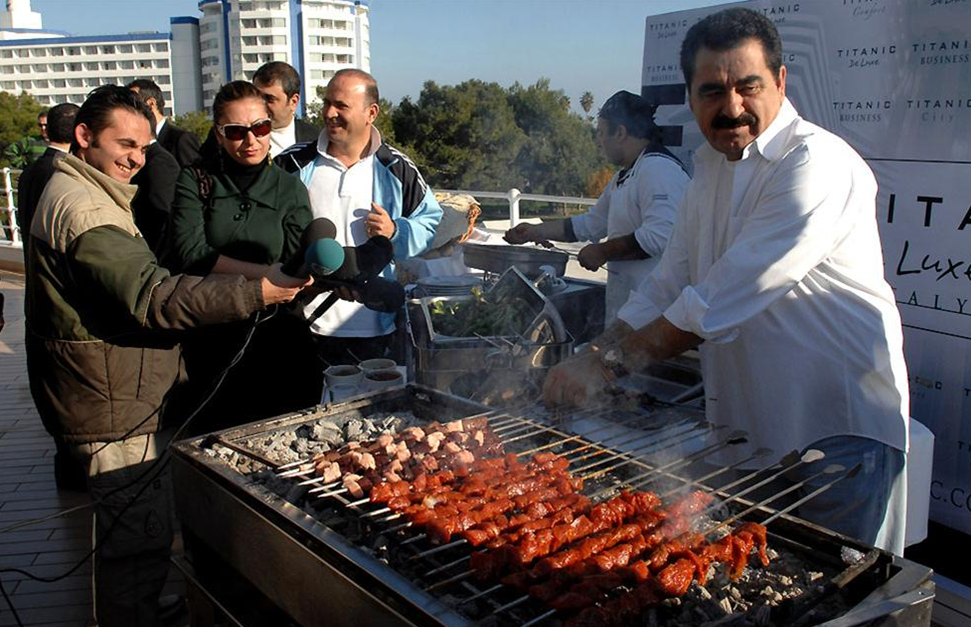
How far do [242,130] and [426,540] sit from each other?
2430 millimetres

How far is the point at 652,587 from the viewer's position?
1765 mm

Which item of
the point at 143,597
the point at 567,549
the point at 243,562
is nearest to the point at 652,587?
the point at 567,549

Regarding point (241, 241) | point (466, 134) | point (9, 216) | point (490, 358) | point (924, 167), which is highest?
point (466, 134)

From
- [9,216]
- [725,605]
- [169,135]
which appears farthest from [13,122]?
[725,605]

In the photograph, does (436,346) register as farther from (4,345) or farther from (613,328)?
(4,345)

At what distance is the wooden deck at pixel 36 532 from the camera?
3.62 metres

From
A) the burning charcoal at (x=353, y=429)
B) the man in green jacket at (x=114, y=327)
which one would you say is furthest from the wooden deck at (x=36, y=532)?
the burning charcoal at (x=353, y=429)

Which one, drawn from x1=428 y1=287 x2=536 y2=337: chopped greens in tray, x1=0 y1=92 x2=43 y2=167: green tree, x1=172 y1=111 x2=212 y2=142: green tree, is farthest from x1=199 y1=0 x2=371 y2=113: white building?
x1=428 y1=287 x2=536 y2=337: chopped greens in tray

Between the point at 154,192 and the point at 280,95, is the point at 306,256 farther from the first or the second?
the point at 280,95

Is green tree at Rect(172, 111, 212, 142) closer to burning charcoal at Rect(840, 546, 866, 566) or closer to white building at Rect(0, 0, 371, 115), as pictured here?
white building at Rect(0, 0, 371, 115)

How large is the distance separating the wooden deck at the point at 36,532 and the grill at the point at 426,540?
682 millimetres

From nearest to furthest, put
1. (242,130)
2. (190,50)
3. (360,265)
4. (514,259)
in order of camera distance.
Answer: (360,265) < (242,130) < (514,259) < (190,50)

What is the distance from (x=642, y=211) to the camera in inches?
189

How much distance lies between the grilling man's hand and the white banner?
5.70 feet
